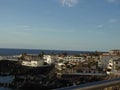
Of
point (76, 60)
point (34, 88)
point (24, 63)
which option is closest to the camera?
point (34, 88)

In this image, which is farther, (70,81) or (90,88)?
(70,81)

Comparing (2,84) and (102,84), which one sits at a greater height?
(102,84)

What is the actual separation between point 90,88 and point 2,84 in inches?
1562

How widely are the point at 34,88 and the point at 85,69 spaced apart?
10122 millimetres

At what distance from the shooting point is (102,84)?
2.11 metres

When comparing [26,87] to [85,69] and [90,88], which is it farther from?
[90,88]

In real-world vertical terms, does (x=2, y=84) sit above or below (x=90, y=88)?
below

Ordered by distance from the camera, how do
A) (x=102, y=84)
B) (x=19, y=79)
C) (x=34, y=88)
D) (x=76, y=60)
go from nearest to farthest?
(x=102, y=84) → (x=34, y=88) → (x=19, y=79) → (x=76, y=60)

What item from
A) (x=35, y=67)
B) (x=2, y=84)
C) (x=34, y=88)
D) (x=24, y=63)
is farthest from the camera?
(x=24, y=63)

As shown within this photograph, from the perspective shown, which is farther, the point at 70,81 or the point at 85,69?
the point at 85,69

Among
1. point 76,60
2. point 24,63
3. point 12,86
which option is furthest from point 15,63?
point 12,86

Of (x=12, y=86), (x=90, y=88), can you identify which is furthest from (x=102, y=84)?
(x=12, y=86)

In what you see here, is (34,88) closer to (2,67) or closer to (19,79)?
(19,79)

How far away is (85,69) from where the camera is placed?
45375 millimetres
